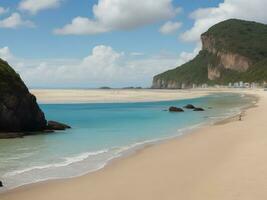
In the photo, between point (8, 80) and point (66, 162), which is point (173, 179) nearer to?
point (66, 162)

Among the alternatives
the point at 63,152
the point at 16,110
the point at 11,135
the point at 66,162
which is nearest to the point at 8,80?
the point at 16,110

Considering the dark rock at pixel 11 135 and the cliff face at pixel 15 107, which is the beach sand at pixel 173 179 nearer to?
the dark rock at pixel 11 135

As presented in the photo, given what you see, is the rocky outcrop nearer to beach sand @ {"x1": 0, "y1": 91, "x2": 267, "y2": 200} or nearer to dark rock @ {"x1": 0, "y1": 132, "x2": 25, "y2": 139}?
dark rock @ {"x1": 0, "y1": 132, "x2": 25, "y2": 139}

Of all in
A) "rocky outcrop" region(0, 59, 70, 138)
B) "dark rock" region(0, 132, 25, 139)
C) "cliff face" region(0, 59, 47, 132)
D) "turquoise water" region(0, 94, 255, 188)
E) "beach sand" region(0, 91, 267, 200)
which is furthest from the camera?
"cliff face" region(0, 59, 47, 132)

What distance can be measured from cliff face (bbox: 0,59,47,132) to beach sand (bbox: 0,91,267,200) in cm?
1496

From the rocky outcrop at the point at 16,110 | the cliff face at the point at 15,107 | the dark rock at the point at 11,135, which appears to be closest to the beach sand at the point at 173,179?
the dark rock at the point at 11,135

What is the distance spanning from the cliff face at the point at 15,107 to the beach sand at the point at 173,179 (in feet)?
49.1

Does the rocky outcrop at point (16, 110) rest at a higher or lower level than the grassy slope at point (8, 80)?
lower

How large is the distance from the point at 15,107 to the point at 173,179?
22.1m

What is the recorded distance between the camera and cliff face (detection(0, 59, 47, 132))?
110 feet

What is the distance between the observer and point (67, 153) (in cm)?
2375

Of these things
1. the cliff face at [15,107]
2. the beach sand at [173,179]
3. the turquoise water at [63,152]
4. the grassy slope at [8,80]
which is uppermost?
the grassy slope at [8,80]

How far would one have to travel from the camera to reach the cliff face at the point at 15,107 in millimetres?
33469

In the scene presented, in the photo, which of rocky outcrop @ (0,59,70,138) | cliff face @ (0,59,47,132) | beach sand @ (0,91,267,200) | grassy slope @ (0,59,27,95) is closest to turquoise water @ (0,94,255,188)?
beach sand @ (0,91,267,200)
